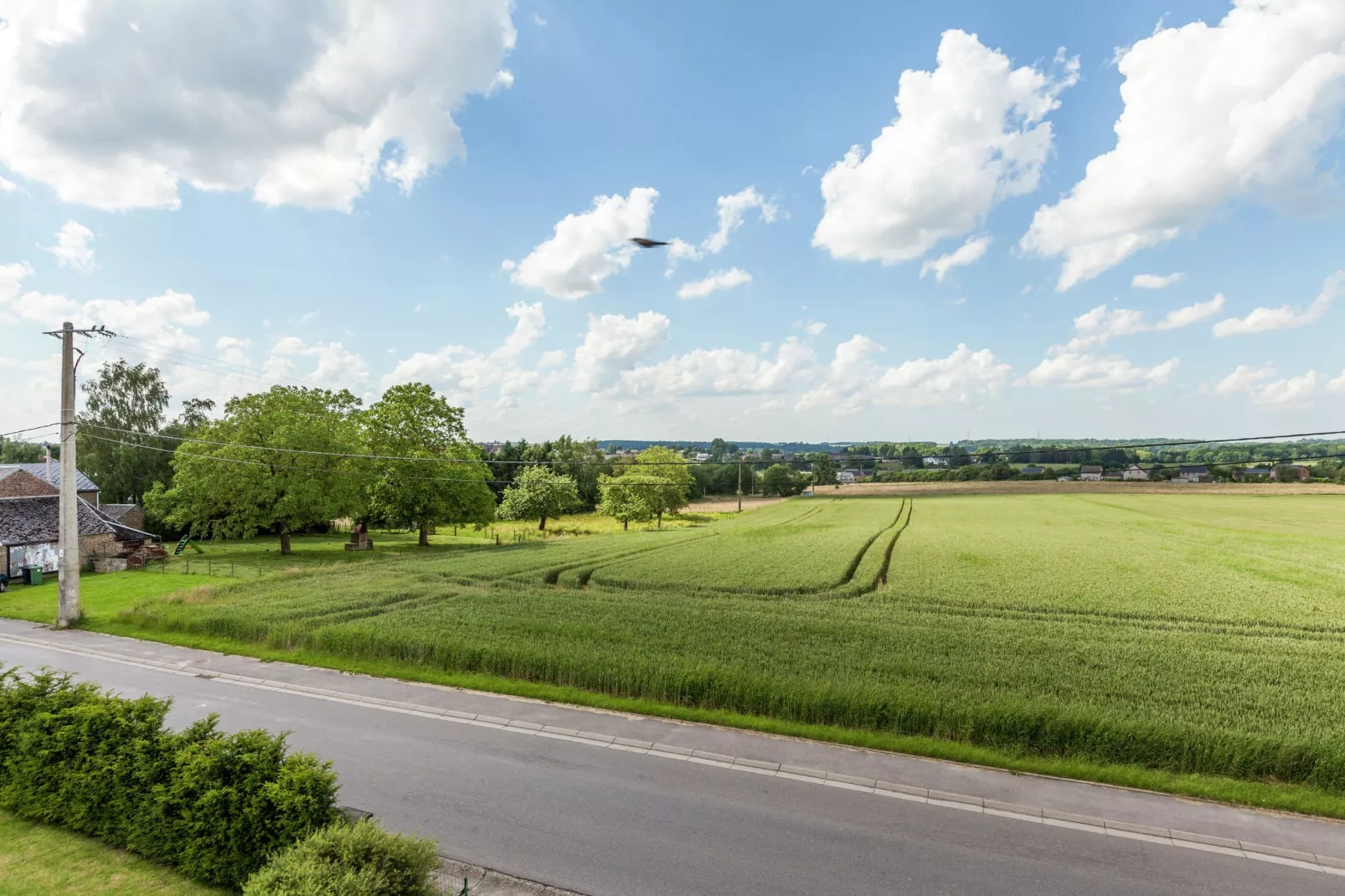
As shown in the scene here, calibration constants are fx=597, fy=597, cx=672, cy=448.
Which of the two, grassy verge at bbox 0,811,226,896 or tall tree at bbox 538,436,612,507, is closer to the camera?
grassy verge at bbox 0,811,226,896

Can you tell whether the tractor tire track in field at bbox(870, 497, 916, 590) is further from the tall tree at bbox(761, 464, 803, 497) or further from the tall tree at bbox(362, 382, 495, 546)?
the tall tree at bbox(761, 464, 803, 497)

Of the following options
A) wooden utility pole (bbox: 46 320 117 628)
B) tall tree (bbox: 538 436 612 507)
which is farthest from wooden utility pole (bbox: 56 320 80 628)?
tall tree (bbox: 538 436 612 507)

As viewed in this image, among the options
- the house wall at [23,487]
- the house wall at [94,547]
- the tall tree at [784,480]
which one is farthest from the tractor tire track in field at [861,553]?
the house wall at [23,487]

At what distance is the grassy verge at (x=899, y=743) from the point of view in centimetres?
1016

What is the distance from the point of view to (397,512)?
144 ft

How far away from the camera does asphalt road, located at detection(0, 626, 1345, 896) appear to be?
7.98 meters

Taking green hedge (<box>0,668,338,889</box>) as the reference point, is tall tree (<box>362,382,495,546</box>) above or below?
above

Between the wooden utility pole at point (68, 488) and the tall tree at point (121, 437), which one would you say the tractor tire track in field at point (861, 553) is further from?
the tall tree at point (121, 437)

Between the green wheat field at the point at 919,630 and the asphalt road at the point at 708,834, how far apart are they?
2916 mm

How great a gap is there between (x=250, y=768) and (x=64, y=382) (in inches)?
896

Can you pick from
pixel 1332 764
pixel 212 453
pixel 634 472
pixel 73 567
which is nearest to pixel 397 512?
pixel 212 453

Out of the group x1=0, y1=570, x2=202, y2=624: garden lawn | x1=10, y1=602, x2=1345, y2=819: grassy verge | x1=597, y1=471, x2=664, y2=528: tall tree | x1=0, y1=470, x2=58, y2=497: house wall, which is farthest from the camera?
x1=597, y1=471, x2=664, y2=528: tall tree

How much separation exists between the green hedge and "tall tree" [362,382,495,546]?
113ft

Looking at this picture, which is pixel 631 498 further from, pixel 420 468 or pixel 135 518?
pixel 135 518
